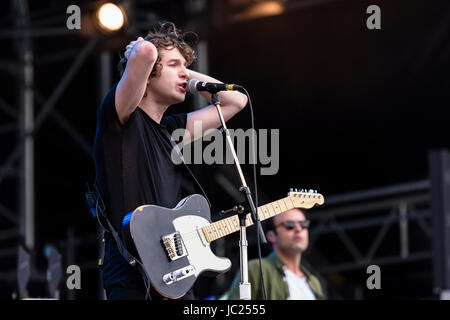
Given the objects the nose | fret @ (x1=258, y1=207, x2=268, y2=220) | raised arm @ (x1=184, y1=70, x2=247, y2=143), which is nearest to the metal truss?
raised arm @ (x1=184, y1=70, x2=247, y2=143)

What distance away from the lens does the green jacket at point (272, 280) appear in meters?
4.95

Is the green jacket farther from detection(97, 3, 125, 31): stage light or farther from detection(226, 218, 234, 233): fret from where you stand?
detection(97, 3, 125, 31): stage light

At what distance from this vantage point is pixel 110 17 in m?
5.57

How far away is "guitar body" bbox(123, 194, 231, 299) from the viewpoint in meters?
2.88

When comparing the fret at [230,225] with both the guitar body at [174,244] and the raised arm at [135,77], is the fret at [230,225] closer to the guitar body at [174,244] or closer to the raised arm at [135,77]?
the guitar body at [174,244]

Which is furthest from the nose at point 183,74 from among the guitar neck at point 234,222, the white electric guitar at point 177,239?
the guitar neck at point 234,222

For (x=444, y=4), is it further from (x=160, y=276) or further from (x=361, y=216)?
(x=160, y=276)

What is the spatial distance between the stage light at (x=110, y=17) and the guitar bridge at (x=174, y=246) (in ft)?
9.57

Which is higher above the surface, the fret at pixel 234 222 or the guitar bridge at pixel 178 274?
the fret at pixel 234 222

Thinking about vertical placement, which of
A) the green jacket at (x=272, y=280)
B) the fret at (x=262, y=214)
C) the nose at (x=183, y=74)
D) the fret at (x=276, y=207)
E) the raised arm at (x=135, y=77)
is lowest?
the green jacket at (x=272, y=280)

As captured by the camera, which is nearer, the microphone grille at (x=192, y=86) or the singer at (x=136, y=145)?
the singer at (x=136, y=145)

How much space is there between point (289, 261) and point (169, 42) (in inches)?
109

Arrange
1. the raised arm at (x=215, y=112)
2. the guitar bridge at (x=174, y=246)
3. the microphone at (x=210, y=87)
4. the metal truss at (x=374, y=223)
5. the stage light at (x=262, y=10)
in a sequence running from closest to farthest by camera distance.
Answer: the guitar bridge at (x=174, y=246), the microphone at (x=210, y=87), the raised arm at (x=215, y=112), the stage light at (x=262, y=10), the metal truss at (x=374, y=223)

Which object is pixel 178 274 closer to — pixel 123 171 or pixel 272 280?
pixel 123 171
